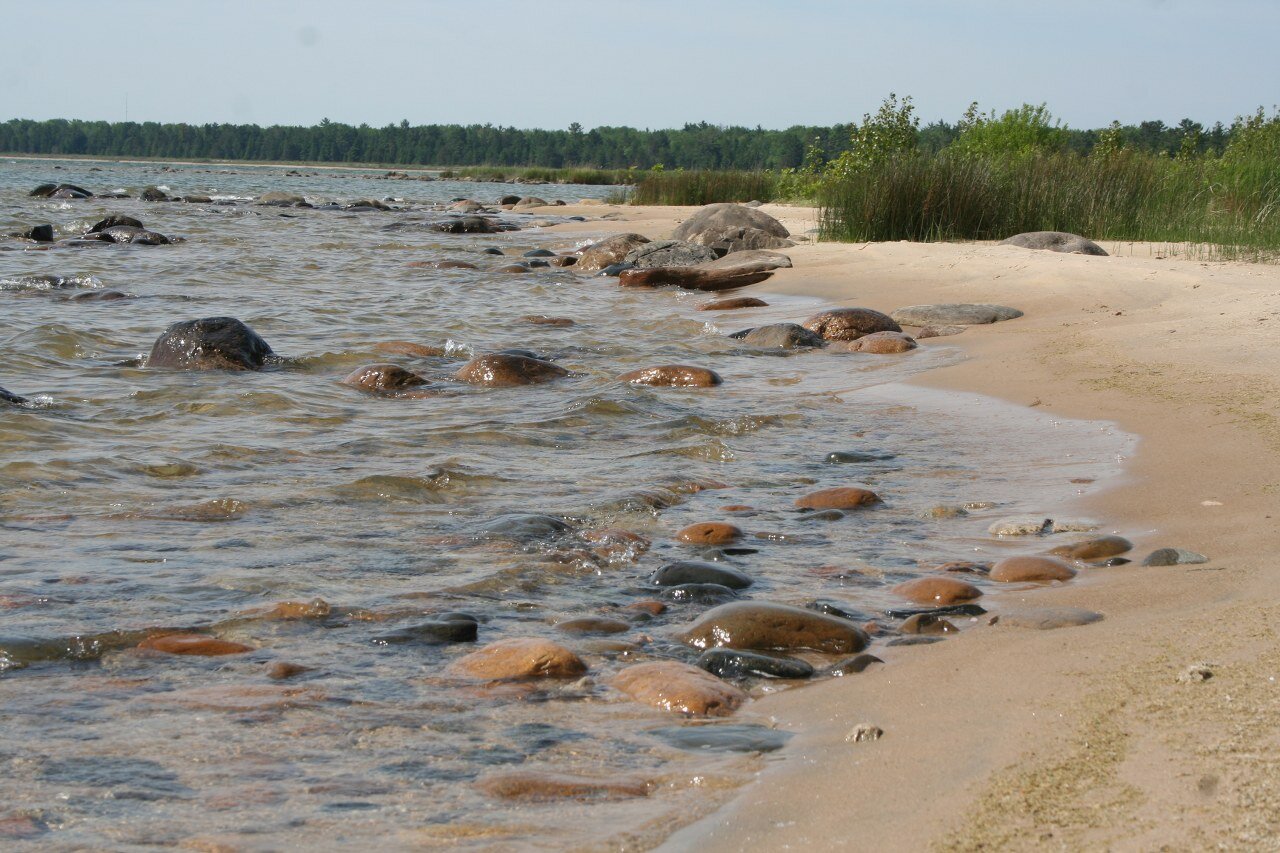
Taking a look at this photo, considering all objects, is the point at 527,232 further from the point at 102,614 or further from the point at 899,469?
the point at 102,614

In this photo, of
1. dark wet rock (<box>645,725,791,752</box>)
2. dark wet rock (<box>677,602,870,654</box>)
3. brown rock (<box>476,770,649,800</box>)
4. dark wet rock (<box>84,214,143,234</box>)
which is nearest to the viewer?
brown rock (<box>476,770,649,800</box>)

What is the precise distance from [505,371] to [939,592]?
15.4 feet

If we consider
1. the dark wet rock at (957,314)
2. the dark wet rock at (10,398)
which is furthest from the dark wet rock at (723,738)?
the dark wet rock at (957,314)

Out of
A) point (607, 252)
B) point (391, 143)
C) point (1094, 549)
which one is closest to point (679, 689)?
point (1094, 549)

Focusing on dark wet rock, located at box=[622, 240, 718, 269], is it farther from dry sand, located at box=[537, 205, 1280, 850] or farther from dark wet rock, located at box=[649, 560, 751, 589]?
dark wet rock, located at box=[649, 560, 751, 589]

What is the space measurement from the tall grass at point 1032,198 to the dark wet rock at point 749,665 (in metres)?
12.2

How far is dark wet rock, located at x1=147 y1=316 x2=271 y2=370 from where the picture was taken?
8156 mm

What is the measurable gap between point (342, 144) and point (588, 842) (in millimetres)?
146880

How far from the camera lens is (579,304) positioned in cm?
1292

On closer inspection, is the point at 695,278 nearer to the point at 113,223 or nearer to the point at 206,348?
the point at 206,348

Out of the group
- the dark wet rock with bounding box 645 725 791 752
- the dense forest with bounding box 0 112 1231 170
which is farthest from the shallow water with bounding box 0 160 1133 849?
the dense forest with bounding box 0 112 1231 170

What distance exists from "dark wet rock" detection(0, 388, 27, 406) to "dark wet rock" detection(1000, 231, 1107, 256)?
1012 centimetres

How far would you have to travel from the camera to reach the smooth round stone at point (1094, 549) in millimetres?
4059

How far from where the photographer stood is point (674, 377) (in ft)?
26.0
